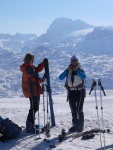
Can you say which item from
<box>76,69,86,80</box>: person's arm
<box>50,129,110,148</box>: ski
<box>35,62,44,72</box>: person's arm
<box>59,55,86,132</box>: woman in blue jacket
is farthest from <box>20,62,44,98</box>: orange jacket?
<box>50,129,110,148</box>: ski

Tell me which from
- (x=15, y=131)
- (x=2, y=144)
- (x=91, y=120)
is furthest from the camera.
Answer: (x=91, y=120)

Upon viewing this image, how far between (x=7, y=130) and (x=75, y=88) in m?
2.44

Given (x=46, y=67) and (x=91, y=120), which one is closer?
(x=46, y=67)

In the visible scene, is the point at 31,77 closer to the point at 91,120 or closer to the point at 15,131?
the point at 15,131

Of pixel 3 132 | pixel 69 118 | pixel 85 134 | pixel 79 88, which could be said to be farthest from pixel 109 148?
pixel 69 118

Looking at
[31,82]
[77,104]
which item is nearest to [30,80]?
[31,82]

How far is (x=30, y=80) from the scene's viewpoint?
890cm

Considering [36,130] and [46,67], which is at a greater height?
[46,67]

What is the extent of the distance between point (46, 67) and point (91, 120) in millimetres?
2884

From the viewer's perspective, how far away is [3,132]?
8344mm

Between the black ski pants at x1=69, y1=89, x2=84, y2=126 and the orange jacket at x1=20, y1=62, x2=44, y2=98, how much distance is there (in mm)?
1032

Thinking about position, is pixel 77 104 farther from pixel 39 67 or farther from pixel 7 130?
pixel 7 130

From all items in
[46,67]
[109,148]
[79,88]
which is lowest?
[109,148]

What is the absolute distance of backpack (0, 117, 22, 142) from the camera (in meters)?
8.34
